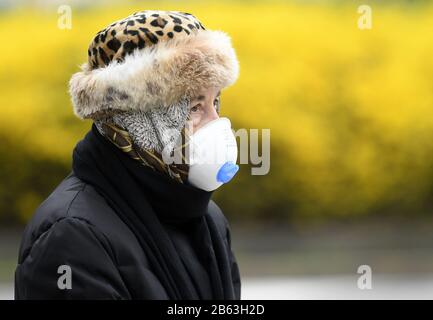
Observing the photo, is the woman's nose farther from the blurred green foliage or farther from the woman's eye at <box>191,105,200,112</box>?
the blurred green foliage

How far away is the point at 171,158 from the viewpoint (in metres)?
2.39

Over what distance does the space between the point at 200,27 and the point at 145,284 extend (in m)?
0.85

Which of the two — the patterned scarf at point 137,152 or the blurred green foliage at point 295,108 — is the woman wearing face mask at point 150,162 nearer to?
the patterned scarf at point 137,152

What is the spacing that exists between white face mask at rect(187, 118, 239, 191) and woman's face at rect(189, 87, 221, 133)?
0.02 meters

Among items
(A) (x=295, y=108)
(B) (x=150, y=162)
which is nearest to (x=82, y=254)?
(B) (x=150, y=162)

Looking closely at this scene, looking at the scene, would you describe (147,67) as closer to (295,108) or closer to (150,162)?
(150,162)

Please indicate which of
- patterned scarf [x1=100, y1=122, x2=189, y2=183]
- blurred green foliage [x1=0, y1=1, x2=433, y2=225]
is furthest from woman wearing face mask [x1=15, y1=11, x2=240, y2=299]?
blurred green foliage [x1=0, y1=1, x2=433, y2=225]

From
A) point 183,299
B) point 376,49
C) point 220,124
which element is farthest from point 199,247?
point 376,49

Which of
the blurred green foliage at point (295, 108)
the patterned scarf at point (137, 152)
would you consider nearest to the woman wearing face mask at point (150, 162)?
the patterned scarf at point (137, 152)

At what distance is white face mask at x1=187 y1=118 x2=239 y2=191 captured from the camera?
2400 millimetres

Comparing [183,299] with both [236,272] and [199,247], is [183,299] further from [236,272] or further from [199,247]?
[236,272]

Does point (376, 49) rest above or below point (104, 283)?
above

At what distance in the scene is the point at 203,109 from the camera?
2.44 m

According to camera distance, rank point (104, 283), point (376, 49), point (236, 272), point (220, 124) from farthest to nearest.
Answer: point (376, 49) < point (236, 272) < point (220, 124) < point (104, 283)
